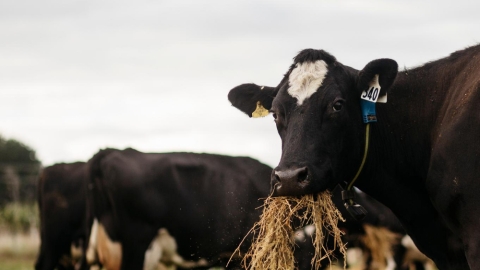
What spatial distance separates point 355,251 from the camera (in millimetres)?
12688

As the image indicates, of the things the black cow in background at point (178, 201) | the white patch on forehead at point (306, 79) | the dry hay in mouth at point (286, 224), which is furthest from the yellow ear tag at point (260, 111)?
the black cow in background at point (178, 201)

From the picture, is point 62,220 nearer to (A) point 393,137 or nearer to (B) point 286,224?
(B) point 286,224

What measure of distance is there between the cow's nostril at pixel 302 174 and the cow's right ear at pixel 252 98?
128 centimetres

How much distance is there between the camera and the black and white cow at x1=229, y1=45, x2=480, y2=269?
18.7 feet

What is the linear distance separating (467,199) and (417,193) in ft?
2.76

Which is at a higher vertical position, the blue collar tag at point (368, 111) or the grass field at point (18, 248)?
the blue collar tag at point (368, 111)

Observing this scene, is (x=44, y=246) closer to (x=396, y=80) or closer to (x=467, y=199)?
(x=396, y=80)

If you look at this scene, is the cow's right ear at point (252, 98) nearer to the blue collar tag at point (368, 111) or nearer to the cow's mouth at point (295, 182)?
the blue collar tag at point (368, 111)

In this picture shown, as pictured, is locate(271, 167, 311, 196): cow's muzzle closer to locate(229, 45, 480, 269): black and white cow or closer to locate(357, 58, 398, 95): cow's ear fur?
locate(229, 45, 480, 269): black and white cow

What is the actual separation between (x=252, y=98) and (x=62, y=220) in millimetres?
8070

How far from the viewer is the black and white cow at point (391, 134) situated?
569 cm

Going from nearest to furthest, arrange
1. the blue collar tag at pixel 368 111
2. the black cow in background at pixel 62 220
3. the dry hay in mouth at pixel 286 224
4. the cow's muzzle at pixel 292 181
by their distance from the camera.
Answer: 1. the cow's muzzle at pixel 292 181
2. the dry hay in mouth at pixel 286 224
3. the blue collar tag at pixel 368 111
4. the black cow in background at pixel 62 220

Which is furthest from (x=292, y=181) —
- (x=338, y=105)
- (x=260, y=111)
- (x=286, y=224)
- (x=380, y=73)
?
(x=260, y=111)

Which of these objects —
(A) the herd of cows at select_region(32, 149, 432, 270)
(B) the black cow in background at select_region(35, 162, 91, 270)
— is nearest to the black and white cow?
(A) the herd of cows at select_region(32, 149, 432, 270)
